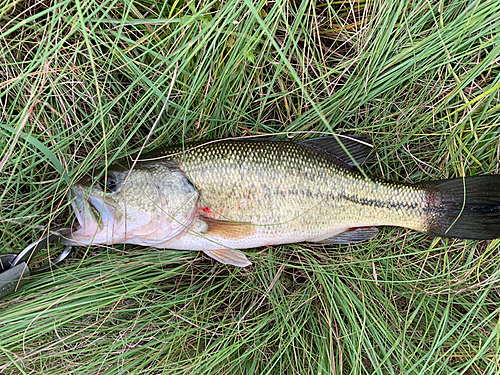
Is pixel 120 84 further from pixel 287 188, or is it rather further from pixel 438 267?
pixel 438 267

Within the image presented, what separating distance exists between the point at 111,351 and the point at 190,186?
1.25m

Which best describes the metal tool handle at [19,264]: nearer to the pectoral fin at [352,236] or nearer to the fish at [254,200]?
the fish at [254,200]

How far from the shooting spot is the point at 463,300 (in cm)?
226

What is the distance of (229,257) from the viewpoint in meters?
2.24

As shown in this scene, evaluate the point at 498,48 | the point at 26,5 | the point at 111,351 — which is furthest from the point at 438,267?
the point at 26,5

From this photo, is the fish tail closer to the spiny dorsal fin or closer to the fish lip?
the spiny dorsal fin

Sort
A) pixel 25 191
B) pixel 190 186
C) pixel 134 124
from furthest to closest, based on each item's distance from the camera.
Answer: pixel 25 191, pixel 134 124, pixel 190 186

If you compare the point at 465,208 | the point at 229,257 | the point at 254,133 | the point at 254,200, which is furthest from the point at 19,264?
the point at 465,208

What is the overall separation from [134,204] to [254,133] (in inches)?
38.9

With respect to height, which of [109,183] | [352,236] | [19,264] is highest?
[109,183]

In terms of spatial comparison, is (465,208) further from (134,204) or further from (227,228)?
(134,204)

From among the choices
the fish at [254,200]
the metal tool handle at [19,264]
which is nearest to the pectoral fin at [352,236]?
the fish at [254,200]

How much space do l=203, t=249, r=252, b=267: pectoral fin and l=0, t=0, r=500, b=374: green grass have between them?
0.46 ft

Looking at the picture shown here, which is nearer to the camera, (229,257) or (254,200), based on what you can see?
(254,200)
